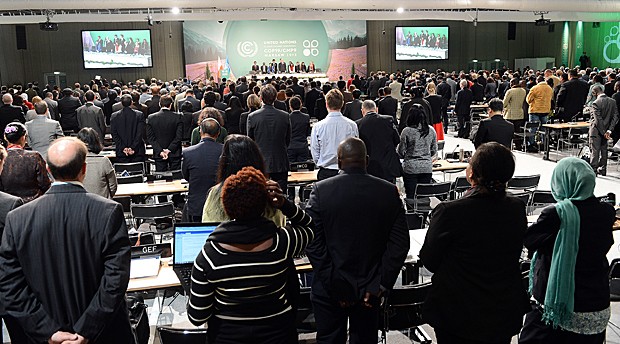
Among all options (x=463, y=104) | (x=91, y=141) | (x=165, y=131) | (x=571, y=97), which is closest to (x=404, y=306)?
(x=91, y=141)

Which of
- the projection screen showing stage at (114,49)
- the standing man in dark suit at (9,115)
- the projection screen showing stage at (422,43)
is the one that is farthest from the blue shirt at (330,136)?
the projection screen showing stage at (422,43)

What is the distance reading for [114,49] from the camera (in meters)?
24.0

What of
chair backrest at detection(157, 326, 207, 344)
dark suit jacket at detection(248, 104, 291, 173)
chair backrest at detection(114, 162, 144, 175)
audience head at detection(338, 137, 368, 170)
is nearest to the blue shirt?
dark suit jacket at detection(248, 104, 291, 173)

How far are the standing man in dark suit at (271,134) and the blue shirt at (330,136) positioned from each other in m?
0.45

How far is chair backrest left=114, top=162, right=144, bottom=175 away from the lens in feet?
26.3

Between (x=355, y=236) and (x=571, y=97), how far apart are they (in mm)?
10704

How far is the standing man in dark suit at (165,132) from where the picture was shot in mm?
8078

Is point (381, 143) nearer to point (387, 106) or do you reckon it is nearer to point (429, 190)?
point (429, 190)

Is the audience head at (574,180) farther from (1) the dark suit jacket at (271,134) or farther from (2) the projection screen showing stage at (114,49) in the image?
(2) the projection screen showing stage at (114,49)

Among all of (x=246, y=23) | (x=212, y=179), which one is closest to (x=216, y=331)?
(x=212, y=179)

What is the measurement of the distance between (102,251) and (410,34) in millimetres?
25833

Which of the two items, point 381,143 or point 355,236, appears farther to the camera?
point 381,143

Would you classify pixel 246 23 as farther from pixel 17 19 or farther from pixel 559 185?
pixel 559 185

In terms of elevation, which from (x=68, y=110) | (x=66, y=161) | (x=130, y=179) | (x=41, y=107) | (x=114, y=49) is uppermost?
(x=114, y=49)
